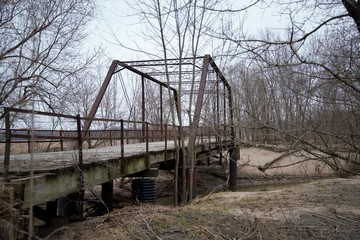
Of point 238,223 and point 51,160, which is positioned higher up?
point 51,160

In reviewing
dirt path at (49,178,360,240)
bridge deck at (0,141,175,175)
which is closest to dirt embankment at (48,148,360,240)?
dirt path at (49,178,360,240)

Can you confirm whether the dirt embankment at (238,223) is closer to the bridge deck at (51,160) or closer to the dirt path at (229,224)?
the dirt path at (229,224)

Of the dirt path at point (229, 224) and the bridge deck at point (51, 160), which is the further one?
the bridge deck at point (51, 160)

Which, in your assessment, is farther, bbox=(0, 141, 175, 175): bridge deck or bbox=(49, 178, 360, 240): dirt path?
bbox=(0, 141, 175, 175): bridge deck

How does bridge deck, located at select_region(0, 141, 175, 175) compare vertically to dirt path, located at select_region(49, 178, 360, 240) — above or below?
above

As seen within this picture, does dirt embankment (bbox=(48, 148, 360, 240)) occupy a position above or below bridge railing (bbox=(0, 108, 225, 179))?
below

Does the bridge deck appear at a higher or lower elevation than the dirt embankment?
higher

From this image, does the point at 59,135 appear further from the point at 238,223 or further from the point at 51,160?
the point at 238,223

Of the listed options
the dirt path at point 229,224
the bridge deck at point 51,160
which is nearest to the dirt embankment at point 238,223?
the dirt path at point 229,224

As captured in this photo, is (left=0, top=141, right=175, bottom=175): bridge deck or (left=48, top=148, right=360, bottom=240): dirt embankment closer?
(left=48, top=148, right=360, bottom=240): dirt embankment

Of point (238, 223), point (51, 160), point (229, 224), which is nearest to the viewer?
point (229, 224)

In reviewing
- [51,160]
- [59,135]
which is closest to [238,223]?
[51,160]

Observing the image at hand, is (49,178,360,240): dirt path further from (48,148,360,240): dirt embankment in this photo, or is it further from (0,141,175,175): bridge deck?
(0,141,175,175): bridge deck

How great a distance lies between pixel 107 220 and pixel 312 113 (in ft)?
14.7
